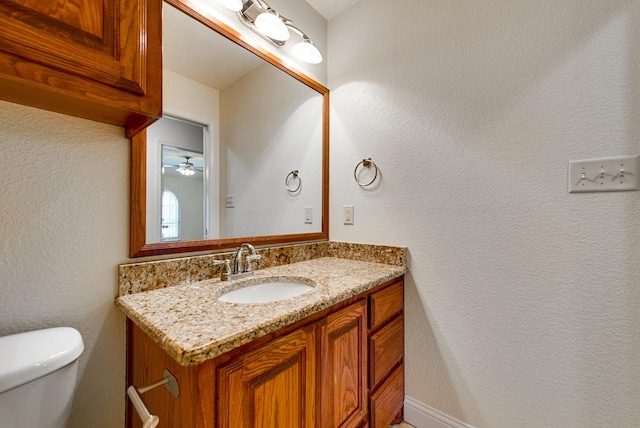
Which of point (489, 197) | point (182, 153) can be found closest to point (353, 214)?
point (489, 197)

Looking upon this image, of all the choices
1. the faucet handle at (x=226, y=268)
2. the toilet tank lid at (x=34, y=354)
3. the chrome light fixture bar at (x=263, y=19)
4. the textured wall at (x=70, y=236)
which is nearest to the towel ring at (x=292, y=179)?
the faucet handle at (x=226, y=268)

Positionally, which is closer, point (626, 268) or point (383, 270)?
point (626, 268)

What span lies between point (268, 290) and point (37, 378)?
2.33 ft

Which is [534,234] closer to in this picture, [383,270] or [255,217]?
[383,270]

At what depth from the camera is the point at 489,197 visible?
1.13m

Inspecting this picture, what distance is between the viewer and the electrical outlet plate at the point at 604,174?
2.82 feet

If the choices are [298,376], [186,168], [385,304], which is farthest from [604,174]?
[186,168]

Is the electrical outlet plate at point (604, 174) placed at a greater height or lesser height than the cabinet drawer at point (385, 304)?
greater

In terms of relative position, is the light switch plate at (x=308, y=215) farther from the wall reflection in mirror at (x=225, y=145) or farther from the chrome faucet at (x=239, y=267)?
the chrome faucet at (x=239, y=267)

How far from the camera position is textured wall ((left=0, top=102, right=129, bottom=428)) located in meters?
0.71

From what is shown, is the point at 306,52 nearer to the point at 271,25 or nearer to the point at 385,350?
the point at 271,25

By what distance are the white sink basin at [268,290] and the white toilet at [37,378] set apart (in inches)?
19.3

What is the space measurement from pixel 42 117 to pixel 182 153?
1.30 ft

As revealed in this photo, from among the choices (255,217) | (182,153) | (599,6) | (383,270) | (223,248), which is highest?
(599,6)
